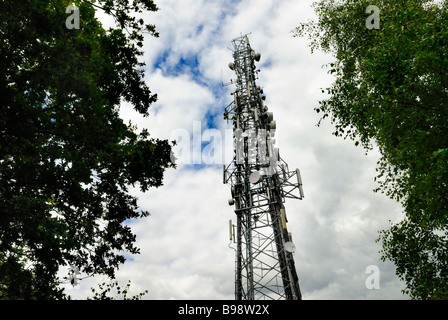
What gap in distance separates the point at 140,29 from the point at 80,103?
316 cm

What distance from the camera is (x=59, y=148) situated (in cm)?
672

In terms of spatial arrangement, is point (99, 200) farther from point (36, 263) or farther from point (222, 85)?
point (222, 85)

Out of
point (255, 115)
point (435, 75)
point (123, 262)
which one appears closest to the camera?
point (435, 75)

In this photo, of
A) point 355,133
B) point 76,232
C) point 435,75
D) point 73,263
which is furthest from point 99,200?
point 435,75

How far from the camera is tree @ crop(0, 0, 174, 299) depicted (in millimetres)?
5988

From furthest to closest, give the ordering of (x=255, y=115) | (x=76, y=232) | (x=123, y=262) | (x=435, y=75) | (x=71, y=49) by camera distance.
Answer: (x=255, y=115), (x=123, y=262), (x=76, y=232), (x=71, y=49), (x=435, y=75)

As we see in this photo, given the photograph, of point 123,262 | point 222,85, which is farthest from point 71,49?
point 222,85

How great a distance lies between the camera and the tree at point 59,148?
19.6 ft

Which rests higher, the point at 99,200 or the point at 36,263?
the point at 99,200

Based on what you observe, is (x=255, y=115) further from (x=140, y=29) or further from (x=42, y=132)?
(x=42, y=132)

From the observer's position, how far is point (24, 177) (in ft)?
21.7

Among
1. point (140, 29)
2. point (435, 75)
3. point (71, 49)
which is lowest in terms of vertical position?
point (435, 75)

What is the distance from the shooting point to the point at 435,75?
19.9ft

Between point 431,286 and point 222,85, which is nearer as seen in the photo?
point 431,286
